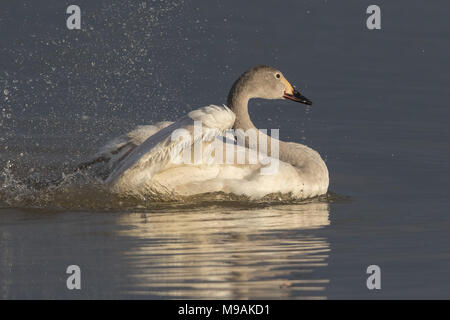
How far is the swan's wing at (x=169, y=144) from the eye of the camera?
913 cm

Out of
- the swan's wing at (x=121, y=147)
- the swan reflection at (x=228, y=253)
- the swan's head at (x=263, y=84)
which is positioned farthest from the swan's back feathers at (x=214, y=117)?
the swan's head at (x=263, y=84)

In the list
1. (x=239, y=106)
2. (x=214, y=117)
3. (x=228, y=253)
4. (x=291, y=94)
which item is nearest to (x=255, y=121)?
(x=291, y=94)

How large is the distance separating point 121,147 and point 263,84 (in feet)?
5.66

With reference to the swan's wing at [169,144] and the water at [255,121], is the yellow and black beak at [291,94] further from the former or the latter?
the swan's wing at [169,144]

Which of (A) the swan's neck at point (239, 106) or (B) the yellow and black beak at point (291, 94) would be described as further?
(B) the yellow and black beak at point (291, 94)

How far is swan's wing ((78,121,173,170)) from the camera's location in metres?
10.5

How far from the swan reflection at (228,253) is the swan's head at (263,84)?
5.72ft

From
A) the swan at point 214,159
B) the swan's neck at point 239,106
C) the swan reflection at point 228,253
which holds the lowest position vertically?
the swan reflection at point 228,253

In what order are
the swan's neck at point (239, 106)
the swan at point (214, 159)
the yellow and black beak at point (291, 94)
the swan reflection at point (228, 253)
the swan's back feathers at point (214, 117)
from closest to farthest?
the swan reflection at point (228, 253), the swan's back feathers at point (214, 117), the swan at point (214, 159), the swan's neck at point (239, 106), the yellow and black beak at point (291, 94)

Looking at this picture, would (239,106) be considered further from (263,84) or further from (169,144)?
(169,144)

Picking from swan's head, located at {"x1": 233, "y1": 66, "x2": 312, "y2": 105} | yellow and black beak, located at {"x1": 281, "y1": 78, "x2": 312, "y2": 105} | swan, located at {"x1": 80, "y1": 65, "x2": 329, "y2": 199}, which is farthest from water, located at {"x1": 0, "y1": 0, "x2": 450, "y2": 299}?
swan's head, located at {"x1": 233, "y1": 66, "x2": 312, "y2": 105}

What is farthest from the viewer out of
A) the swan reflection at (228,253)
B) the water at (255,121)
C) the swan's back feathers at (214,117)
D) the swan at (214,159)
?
the swan at (214,159)

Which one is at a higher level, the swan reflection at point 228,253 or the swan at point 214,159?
the swan at point 214,159
